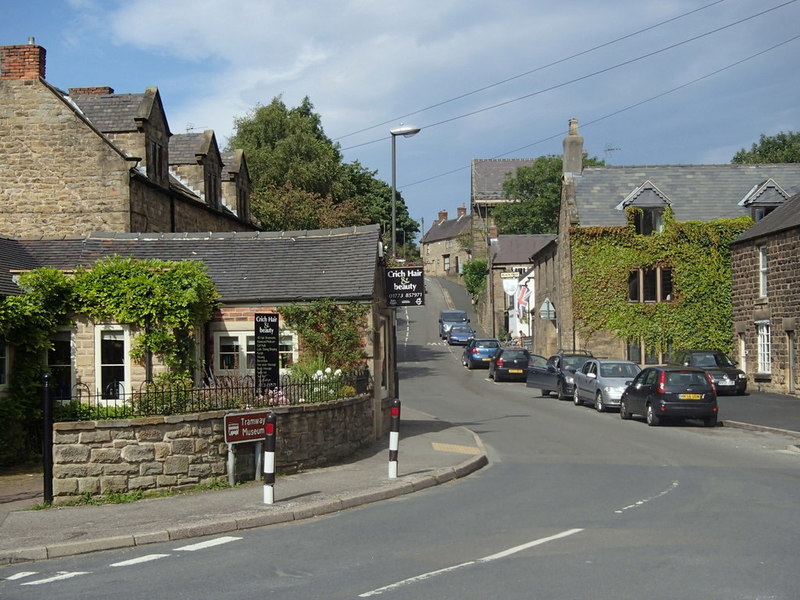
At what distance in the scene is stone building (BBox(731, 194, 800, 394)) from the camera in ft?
106

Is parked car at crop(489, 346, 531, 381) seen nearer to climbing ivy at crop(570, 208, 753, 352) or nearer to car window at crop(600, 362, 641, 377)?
climbing ivy at crop(570, 208, 753, 352)

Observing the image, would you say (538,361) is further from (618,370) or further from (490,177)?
(490,177)

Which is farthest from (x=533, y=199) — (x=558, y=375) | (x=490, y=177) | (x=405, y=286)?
(x=405, y=286)

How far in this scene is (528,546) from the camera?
912 centimetres

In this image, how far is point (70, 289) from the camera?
17625 mm

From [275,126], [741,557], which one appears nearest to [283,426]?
[741,557]

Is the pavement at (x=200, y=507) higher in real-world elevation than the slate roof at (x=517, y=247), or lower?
lower

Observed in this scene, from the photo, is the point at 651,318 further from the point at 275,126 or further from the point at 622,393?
the point at 275,126

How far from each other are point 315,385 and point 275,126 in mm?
45035

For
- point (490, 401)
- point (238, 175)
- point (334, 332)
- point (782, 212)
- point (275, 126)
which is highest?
point (275, 126)

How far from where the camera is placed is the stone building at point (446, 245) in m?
Answer: 112

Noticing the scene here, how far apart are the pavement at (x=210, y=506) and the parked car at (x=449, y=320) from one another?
165ft

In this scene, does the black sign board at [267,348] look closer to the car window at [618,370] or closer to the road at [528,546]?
the road at [528,546]

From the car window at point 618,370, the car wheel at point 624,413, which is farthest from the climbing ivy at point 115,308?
the car window at point 618,370
